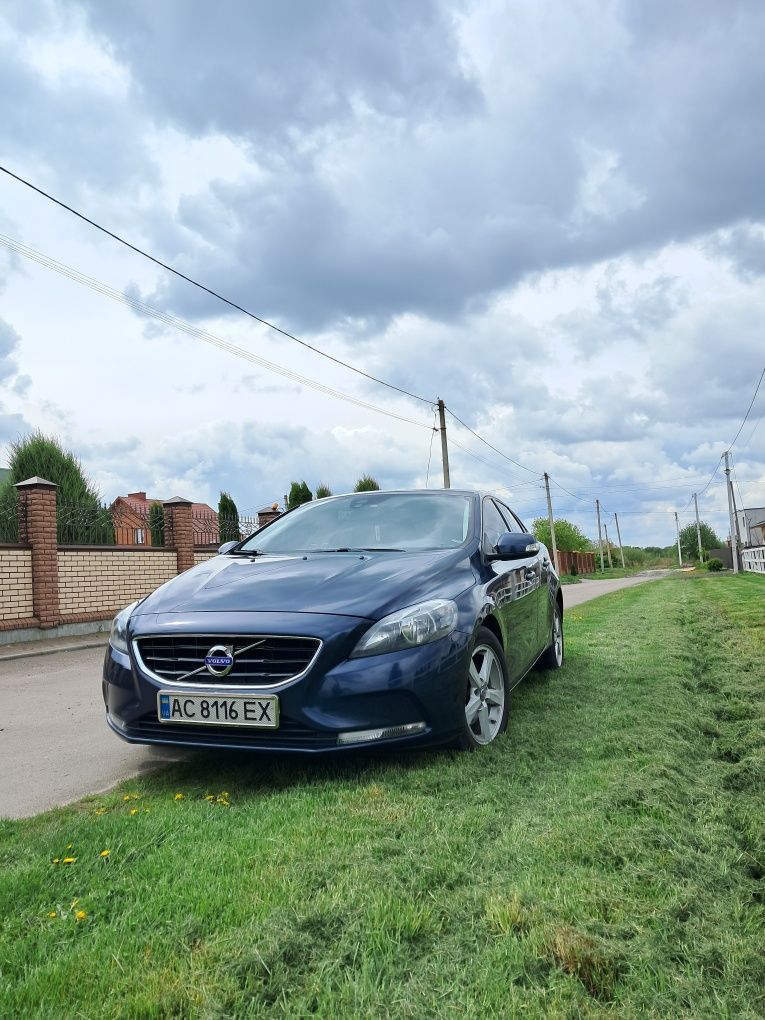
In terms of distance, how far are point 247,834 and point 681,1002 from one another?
4.83 ft

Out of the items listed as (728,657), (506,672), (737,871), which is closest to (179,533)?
(728,657)

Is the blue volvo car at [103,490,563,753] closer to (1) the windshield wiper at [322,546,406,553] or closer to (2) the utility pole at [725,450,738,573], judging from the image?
(1) the windshield wiper at [322,546,406,553]

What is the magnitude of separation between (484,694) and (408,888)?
1695 mm

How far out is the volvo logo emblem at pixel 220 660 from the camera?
3.32 metres

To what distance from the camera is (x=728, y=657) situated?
6.66m

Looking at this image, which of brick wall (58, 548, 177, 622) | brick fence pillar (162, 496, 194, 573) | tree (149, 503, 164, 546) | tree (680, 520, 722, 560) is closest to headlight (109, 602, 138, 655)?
brick wall (58, 548, 177, 622)

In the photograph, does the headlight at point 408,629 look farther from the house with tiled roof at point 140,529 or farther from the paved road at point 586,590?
the house with tiled roof at point 140,529

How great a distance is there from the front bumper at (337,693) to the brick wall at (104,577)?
9957 mm

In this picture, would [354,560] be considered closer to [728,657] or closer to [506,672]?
[506,672]

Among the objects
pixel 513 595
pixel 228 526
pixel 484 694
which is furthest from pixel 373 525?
pixel 228 526

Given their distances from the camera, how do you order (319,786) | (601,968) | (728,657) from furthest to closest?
1. (728,657)
2. (319,786)
3. (601,968)

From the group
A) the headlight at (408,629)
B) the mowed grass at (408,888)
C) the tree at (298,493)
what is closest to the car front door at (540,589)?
the mowed grass at (408,888)

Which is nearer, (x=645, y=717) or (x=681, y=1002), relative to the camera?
(x=681, y=1002)

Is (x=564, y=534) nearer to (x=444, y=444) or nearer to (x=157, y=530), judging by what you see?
(x=444, y=444)
